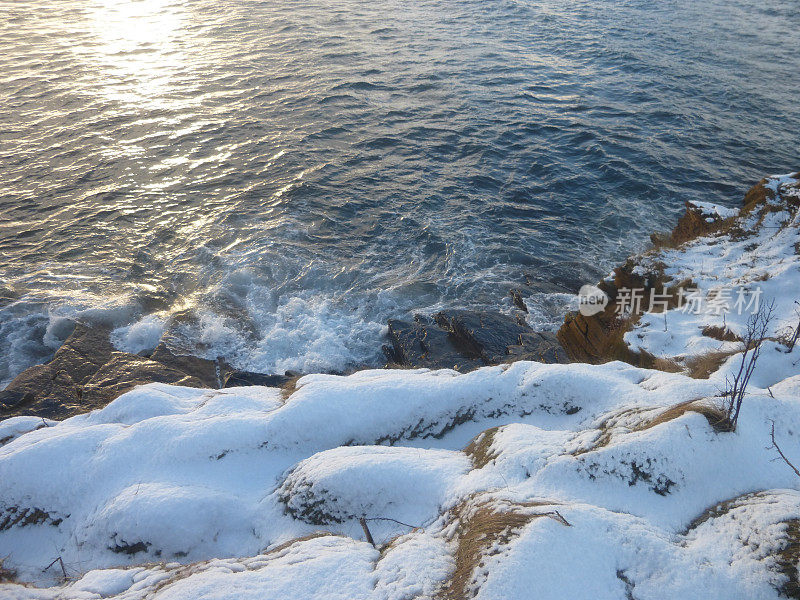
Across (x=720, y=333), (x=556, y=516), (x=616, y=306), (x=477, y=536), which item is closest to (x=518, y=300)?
(x=616, y=306)

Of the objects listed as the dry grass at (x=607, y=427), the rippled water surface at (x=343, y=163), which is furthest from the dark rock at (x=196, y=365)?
the dry grass at (x=607, y=427)

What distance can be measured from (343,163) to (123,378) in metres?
11.5

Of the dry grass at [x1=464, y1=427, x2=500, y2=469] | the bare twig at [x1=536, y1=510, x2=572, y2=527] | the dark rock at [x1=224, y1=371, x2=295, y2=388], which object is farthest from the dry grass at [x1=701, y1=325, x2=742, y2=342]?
the dark rock at [x1=224, y1=371, x2=295, y2=388]

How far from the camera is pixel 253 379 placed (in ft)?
33.6

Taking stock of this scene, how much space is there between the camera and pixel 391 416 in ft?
20.6

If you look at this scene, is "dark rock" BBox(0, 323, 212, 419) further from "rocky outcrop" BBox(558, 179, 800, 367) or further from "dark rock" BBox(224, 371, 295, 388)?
"rocky outcrop" BBox(558, 179, 800, 367)

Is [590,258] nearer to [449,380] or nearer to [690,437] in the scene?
[449,380]

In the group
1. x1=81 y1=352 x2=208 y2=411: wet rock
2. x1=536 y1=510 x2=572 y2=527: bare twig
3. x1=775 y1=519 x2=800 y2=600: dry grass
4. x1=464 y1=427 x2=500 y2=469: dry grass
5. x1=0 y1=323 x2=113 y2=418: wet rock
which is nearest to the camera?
x1=775 y1=519 x2=800 y2=600: dry grass

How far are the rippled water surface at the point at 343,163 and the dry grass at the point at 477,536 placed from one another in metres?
6.94

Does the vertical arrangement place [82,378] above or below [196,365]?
above

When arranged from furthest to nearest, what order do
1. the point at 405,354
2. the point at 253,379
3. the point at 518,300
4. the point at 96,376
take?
the point at 518,300 → the point at 405,354 → the point at 253,379 → the point at 96,376

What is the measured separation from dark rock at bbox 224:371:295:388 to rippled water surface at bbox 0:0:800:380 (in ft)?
2.34

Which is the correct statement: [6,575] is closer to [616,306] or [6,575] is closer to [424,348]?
[424,348]

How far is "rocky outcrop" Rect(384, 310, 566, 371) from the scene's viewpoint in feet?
34.3
